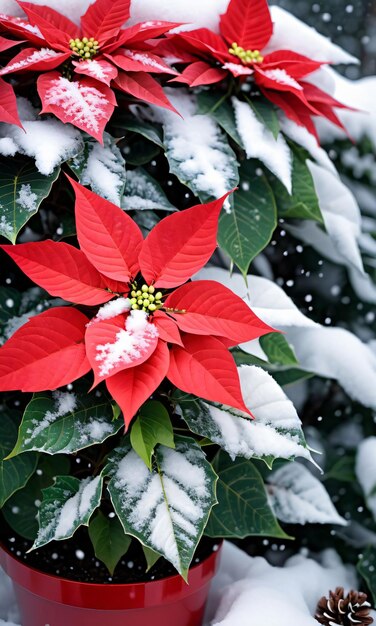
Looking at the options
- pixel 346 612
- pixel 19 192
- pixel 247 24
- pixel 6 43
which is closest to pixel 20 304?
pixel 19 192

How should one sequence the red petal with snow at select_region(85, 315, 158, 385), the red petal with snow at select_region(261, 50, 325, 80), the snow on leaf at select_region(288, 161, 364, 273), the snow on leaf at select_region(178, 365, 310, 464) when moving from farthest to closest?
the snow on leaf at select_region(288, 161, 364, 273), the red petal with snow at select_region(261, 50, 325, 80), the snow on leaf at select_region(178, 365, 310, 464), the red petal with snow at select_region(85, 315, 158, 385)

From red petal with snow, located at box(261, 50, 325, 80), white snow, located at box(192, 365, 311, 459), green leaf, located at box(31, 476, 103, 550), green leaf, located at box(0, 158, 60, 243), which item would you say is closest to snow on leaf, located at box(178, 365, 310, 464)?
white snow, located at box(192, 365, 311, 459)

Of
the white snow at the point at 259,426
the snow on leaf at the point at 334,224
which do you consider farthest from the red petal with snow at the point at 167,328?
the snow on leaf at the point at 334,224

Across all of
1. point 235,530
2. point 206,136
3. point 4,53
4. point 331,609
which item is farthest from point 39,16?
point 331,609

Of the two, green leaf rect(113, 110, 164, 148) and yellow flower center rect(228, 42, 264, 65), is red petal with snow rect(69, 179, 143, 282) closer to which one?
green leaf rect(113, 110, 164, 148)

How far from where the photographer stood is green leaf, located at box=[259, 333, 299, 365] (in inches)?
29.7

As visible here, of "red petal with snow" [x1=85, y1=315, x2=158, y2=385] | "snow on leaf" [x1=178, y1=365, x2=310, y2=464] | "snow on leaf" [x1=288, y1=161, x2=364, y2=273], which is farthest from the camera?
"snow on leaf" [x1=288, y1=161, x2=364, y2=273]

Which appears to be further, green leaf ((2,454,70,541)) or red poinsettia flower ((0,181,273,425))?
green leaf ((2,454,70,541))

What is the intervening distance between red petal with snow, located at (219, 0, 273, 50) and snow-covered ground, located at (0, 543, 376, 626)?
0.58 m

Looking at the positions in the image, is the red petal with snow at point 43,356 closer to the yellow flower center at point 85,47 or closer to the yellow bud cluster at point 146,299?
the yellow bud cluster at point 146,299

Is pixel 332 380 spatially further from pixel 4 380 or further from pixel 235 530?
pixel 4 380

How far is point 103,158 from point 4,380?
229 mm

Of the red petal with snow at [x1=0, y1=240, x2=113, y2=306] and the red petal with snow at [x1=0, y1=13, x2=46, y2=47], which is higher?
the red petal with snow at [x1=0, y1=13, x2=46, y2=47]

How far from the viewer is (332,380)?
959 millimetres
